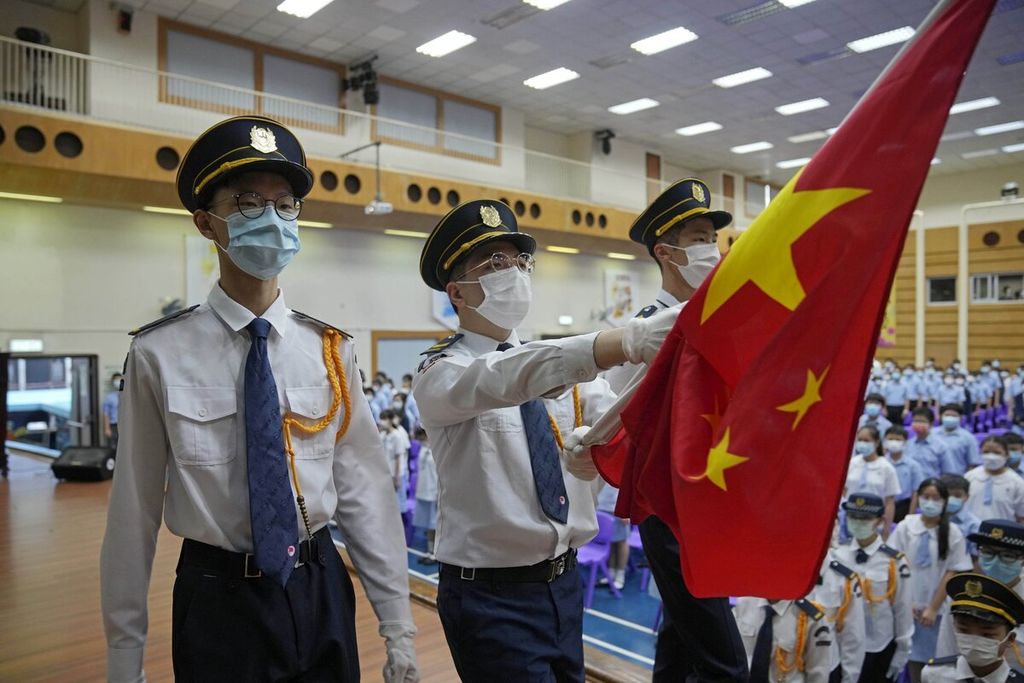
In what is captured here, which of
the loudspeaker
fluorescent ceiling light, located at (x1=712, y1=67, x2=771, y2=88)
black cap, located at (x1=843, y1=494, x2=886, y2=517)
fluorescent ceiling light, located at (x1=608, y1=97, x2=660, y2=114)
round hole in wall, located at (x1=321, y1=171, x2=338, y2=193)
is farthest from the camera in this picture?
fluorescent ceiling light, located at (x1=608, y1=97, x2=660, y2=114)

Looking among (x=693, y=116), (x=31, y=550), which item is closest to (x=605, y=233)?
(x=693, y=116)

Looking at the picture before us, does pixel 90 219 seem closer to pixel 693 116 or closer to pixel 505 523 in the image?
pixel 505 523

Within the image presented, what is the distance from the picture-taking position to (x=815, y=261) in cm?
123

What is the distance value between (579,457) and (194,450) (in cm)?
89

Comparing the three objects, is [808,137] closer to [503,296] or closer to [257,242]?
[503,296]

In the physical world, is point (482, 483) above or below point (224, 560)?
above

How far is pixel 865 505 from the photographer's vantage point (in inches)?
197

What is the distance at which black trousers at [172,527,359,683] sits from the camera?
1.57 metres

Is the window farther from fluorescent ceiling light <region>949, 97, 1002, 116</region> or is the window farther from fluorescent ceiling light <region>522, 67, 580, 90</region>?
fluorescent ceiling light <region>522, 67, 580, 90</region>

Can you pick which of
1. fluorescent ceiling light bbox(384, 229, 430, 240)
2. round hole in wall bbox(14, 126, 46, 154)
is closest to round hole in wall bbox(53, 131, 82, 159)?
round hole in wall bbox(14, 126, 46, 154)

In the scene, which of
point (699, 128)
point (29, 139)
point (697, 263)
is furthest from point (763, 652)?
point (699, 128)

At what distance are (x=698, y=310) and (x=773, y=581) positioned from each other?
0.48m

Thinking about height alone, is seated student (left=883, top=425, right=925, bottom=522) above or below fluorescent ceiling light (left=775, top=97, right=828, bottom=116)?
below

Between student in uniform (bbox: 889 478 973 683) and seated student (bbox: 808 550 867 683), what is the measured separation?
2.24 feet
